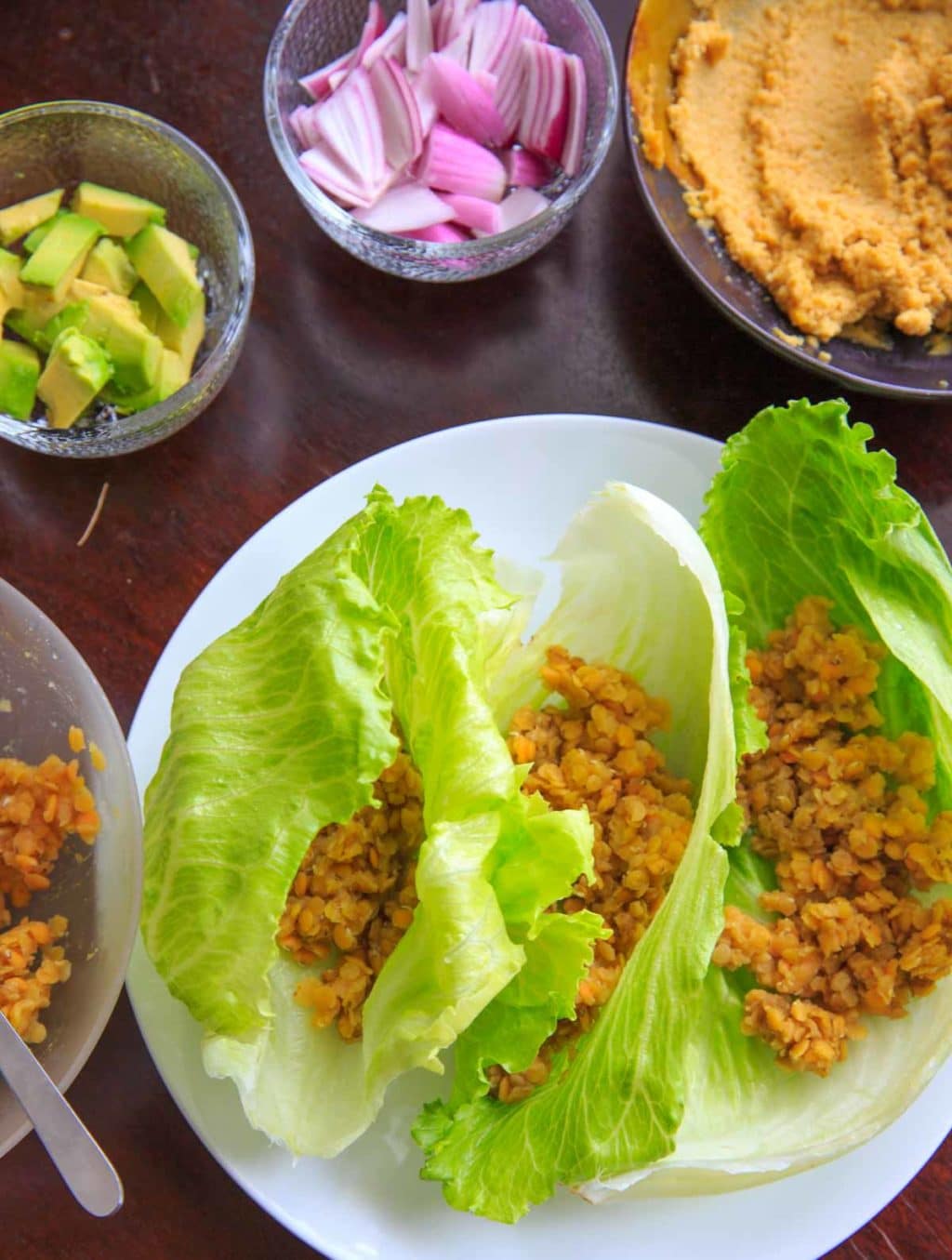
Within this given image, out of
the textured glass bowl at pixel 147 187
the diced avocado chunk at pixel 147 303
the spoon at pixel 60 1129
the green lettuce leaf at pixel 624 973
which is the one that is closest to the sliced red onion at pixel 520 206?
the textured glass bowl at pixel 147 187

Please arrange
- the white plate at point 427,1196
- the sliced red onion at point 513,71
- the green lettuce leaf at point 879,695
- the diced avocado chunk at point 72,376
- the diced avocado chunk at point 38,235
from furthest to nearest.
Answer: the sliced red onion at point 513,71
the diced avocado chunk at point 38,235
the diced avocado chunk at point 72,376
the white plate at point 427,1196
the green lettuce leaf at point 879,695

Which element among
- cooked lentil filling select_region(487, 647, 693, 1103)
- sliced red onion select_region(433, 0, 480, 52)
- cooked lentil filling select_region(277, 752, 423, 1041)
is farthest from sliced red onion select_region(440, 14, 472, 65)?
cooked lentil filling select_region(277, 752, 423, 1041)

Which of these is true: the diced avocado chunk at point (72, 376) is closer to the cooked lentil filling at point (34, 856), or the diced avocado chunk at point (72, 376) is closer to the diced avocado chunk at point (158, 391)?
the diced avocado chunk at point (158, 391)

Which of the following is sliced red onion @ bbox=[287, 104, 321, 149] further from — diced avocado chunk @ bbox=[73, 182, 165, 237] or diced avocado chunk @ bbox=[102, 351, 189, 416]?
diced avocado chunk @ bbox=[102, 351, 189, 416]

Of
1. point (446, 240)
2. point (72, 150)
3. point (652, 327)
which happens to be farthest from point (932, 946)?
point (72, 150)

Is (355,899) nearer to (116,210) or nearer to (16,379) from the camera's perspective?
(16,379)

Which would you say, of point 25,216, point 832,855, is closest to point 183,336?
point 25,216
